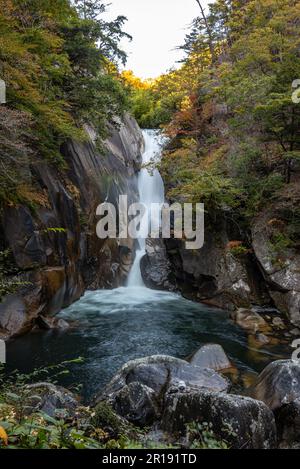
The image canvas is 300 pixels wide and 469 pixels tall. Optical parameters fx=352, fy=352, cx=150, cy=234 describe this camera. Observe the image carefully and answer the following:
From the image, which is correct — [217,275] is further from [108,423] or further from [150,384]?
[108,423]

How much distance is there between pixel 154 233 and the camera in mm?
16391

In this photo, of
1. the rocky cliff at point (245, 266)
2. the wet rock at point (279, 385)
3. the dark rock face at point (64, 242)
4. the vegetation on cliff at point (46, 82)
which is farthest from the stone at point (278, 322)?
the vegetation on cliff at point (46, 82)

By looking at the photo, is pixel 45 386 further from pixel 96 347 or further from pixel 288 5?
pixel 288 5

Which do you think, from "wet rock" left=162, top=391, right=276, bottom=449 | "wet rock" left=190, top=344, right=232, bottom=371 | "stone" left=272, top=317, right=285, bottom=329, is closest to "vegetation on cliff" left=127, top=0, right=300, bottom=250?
"stone" left=272, top=317, right=285, bottom=329

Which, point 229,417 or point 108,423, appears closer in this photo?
point 108,423

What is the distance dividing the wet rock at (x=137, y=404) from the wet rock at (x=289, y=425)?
1.78 metres

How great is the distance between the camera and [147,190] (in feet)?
62.6

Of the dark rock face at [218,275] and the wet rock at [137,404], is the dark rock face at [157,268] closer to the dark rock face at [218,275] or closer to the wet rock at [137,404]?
the dark rock face at [218,275]

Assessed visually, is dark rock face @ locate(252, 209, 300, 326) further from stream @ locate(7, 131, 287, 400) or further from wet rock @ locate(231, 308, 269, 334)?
stream @ locate(7, 131, 287, 400)

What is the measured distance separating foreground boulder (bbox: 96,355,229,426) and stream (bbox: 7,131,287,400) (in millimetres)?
1051

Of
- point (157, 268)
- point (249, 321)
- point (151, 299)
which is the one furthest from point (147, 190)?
point (249, 321)

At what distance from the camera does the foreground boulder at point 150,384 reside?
17.0 ft

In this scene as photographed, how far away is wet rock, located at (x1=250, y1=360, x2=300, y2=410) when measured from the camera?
5.25m

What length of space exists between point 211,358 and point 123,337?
273 centimetres
